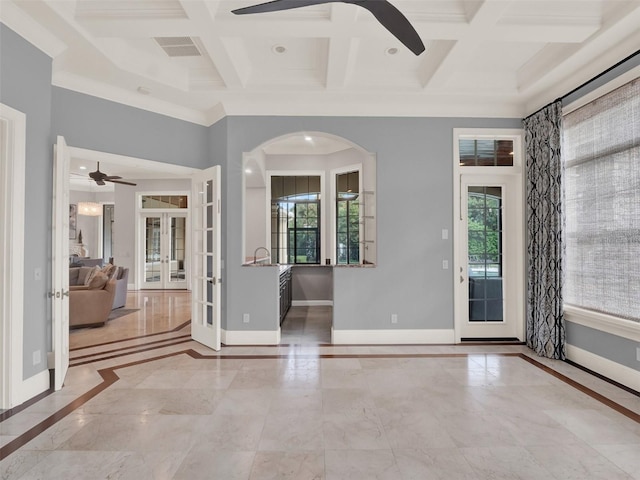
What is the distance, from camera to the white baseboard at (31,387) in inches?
110

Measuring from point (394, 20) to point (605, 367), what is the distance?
3754mm

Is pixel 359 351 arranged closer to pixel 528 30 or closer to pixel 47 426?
pixel 47 426

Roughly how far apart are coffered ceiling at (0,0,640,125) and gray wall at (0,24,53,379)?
0.21 metres

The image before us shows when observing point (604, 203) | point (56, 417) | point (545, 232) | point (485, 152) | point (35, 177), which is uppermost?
point (485, 152)

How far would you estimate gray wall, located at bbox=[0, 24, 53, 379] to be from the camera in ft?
9.03

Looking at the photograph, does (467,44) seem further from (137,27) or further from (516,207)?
(137,27)

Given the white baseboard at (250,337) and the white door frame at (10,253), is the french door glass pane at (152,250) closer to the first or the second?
the white baseboard at (250,337)

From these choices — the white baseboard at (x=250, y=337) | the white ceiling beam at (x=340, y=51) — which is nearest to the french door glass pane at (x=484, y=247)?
the white ceiling beam at (x=340, y=51)

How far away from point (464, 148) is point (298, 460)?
4.13 meters

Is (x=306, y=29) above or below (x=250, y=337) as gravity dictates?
above

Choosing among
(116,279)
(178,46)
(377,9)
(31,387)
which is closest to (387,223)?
(377,9)

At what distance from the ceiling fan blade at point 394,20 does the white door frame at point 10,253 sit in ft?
9.30

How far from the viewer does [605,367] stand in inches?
132

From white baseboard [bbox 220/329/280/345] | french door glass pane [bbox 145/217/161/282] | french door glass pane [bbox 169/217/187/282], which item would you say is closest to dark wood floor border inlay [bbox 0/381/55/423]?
white baseboard [bbox 220/329/280/345]
